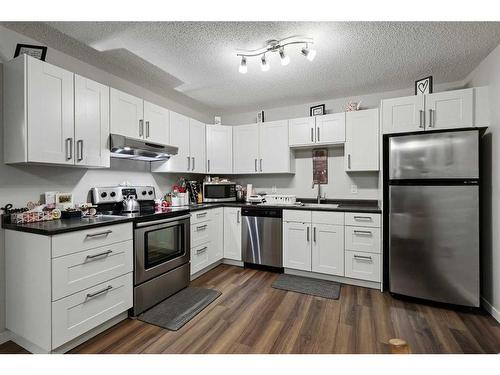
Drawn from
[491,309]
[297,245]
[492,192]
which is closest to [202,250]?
[297,245]

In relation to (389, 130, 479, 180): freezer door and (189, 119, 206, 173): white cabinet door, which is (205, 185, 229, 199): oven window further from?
(389, 130, 479, 180): freezer door

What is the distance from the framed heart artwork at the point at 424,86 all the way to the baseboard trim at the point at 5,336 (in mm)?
4335

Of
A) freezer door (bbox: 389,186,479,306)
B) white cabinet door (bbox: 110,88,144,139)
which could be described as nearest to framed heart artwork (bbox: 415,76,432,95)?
freezer door (bbox: 389,186,479,306)

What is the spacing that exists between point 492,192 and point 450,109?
0.88m

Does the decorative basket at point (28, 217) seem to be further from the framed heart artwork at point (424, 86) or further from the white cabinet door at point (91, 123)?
the framed heart artwork at point (424, 86)

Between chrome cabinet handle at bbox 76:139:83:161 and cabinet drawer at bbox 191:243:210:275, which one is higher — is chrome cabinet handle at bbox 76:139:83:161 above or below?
above

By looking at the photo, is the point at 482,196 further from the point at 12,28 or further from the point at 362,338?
the point at 12,28

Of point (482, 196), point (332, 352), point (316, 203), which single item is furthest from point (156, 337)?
point (482, 196)

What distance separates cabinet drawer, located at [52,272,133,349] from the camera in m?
1.63

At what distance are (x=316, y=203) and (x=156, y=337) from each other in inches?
103

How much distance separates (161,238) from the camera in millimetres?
2465

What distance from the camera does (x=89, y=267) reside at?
1798 millimetres

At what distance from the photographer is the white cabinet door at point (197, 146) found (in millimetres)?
3469

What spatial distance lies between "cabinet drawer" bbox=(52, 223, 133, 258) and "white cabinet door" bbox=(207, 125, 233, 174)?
6.19ft
